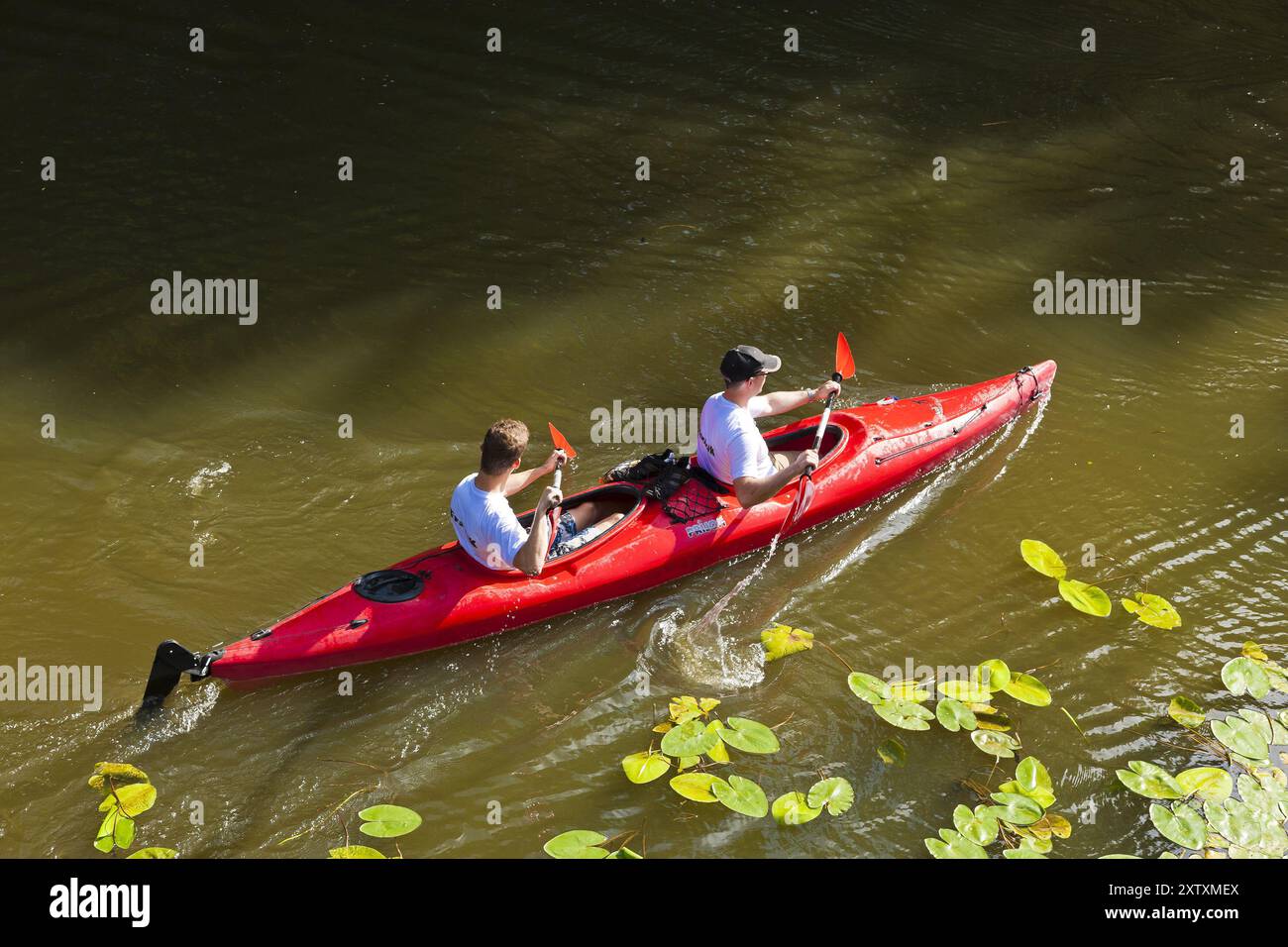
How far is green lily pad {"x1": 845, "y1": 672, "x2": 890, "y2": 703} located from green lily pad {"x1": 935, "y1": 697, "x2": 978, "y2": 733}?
0.76ft

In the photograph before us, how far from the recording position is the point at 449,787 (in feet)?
14.8

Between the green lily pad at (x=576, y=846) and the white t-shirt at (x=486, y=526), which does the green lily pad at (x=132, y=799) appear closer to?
the green lily pad at (x=576, y=846)

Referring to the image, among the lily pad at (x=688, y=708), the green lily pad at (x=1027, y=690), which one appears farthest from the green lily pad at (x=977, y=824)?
the lily pad at (x=688, y=708)

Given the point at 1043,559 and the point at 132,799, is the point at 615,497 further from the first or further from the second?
the point at 132,799

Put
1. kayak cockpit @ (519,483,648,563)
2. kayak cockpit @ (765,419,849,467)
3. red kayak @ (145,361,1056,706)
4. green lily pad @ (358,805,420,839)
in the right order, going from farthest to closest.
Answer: kayak cockpit @ (765,419,849,467)
kayak cockpit @ (519,483,648,563)
red kayak @ (145,361,1056,706)
green lily pad @ (358,805,420,839)

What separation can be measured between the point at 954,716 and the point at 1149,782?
2.57 feet

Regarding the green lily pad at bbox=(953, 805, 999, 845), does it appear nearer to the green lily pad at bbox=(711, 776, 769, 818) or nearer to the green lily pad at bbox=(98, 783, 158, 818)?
the green lily pad at bbox=(711, 776, 769, 818)

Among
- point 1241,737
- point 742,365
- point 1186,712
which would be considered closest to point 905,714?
point 1186,712

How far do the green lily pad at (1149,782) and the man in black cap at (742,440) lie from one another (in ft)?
6.66

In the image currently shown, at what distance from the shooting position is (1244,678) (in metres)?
4.96

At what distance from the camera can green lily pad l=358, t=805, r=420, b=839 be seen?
163 inches

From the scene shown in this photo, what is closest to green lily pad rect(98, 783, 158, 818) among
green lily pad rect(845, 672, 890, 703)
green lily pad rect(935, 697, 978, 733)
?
green lily pad rect(845, 672, 890, 703)

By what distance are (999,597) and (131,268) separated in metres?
A: 5.95
